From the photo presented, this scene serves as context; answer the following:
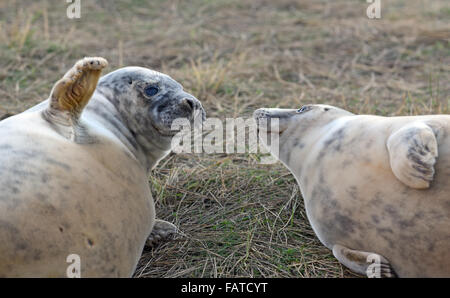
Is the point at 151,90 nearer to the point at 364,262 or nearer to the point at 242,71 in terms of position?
the point at 364,262

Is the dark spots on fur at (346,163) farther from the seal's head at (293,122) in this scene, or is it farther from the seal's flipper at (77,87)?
the seal's flipper at (77,87)

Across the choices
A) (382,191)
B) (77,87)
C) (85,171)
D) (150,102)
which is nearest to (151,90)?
(150,102)

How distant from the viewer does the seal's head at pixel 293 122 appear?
3035 millimetres

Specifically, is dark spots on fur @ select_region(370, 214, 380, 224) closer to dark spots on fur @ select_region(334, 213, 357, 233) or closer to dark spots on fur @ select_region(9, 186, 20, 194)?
dark spots on fur @ select_region(334, 213, 357, 233)

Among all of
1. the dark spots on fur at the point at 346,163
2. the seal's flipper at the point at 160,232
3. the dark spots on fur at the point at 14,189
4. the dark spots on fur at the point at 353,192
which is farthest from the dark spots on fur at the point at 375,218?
the dark spots on fur at the point at 14,189

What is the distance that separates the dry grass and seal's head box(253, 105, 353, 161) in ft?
1.63

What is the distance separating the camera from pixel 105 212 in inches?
90.5

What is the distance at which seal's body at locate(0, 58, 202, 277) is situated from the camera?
2055mm

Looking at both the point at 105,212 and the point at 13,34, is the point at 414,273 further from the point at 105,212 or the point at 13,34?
the point at 13,34

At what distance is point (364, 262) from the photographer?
8.20 feet

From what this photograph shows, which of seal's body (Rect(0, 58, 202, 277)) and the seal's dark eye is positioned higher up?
the seal's dark eye

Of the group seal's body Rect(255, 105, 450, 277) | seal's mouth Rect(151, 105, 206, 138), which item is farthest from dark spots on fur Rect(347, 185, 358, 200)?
seal's mouth Rect(151, 105, 206, 138)

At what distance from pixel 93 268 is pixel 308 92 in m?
3.59

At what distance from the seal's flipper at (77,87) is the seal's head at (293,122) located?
1.03 meters
